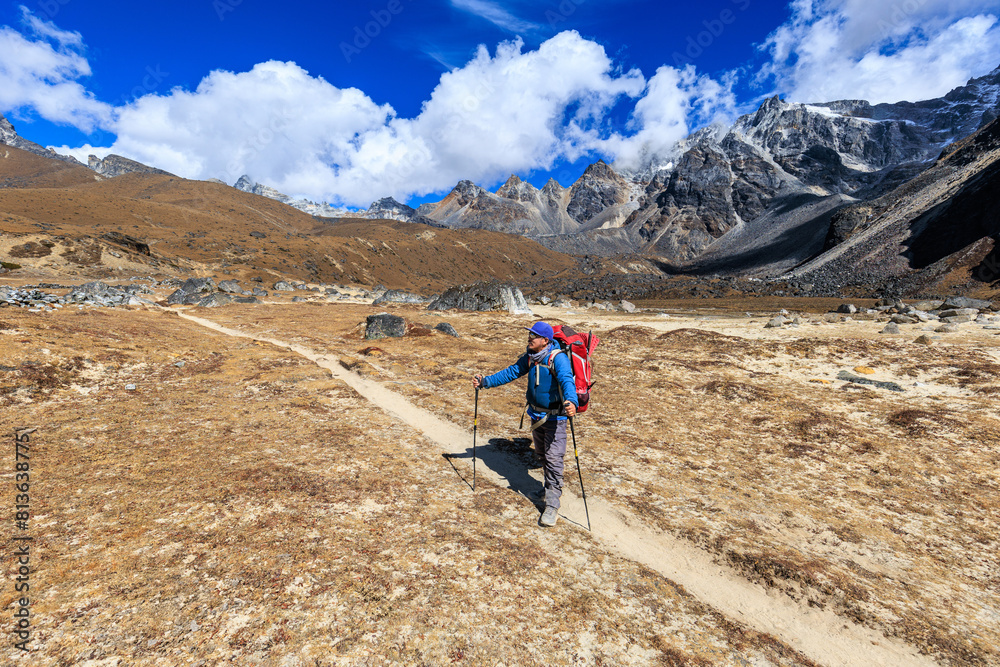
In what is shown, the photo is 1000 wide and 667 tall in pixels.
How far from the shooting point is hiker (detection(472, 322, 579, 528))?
7.39 m

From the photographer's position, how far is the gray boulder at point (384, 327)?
27984mm

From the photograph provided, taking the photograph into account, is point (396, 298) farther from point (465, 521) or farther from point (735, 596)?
point (735, 596)

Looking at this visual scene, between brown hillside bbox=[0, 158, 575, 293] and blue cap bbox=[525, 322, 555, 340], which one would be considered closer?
blue cap bbox=[525, 322, 555, 340]

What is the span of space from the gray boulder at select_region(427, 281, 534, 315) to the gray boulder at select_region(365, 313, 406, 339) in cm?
2343

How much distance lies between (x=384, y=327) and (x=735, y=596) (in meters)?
25.5

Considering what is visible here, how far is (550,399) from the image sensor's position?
25.3 ft

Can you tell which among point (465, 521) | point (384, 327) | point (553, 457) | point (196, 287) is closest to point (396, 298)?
point (196, 287)

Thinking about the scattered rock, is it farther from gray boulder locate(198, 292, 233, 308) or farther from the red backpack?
gray boulder locate(198, 292, 233, 308)

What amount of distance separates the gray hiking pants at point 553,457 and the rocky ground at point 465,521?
58cm

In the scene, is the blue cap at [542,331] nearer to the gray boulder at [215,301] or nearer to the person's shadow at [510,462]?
the person's shadow at [510,462]

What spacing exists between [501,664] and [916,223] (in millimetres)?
125535

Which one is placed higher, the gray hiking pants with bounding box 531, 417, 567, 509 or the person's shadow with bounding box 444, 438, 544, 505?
the gray hiking pants with bounding box 531, 417, 567, 509

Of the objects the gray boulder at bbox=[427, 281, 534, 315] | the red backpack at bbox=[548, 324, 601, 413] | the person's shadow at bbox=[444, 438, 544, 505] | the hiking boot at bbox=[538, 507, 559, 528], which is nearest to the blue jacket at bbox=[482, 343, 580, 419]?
the red backpack at bbox=[548, 324, 601, 413]

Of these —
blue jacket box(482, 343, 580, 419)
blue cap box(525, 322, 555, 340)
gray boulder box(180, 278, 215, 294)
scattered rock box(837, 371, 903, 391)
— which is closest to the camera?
blue jacket box(482, 343, 580, 419)
